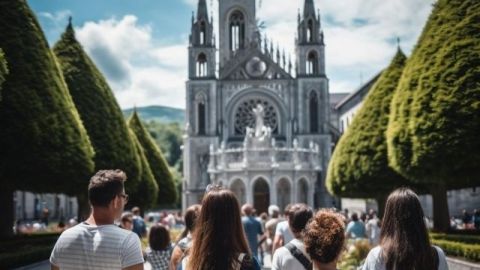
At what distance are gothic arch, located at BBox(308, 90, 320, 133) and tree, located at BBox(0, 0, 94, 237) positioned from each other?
39.0 m

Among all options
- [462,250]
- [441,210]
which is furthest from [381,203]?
[462,250]

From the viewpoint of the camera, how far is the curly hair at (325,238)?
5137 mm

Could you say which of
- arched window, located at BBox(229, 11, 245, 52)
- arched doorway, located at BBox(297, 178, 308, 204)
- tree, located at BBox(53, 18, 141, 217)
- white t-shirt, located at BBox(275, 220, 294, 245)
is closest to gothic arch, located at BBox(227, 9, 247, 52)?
arched window, located at BBox(229, 11, 245, 52)

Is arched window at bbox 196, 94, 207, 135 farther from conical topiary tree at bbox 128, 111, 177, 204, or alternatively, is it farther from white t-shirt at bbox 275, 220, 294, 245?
white t-shirt at bbox 275, 220, 294, 245

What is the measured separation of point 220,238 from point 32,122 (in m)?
17.0

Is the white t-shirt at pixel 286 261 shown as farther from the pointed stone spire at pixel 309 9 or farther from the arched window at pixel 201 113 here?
the pointed stone spire at pixel 309 9

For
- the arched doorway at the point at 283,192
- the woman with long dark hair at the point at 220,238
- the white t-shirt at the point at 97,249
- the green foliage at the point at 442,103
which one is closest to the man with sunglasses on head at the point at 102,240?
the white t-shirt at the point at 97,249

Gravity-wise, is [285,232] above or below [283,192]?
above

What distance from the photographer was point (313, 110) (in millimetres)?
60750

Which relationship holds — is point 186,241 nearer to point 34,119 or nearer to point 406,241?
point 406,241

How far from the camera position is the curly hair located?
16.9ft

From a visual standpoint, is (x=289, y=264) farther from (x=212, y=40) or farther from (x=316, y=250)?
(x=212, y=40)

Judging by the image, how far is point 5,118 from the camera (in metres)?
20.0

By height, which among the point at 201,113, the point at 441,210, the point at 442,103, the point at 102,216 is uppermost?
the point at 201,113
